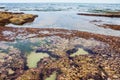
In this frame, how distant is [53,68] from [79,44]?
640 cm

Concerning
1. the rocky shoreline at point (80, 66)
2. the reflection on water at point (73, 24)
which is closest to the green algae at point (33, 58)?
the rocky shoreline at point (80, 66)

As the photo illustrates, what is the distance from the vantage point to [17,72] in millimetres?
10633

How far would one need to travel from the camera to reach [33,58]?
13.2 metres

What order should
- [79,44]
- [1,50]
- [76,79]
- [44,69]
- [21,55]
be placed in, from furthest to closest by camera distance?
1. [79,44]
2. [1,50]
3. [21,55]
4. [44,69]
5. [76,79]

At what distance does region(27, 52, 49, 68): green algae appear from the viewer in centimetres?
1196

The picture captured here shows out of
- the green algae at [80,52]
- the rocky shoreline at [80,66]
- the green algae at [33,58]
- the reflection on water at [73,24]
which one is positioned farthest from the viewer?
the reflection on water at [73,24]

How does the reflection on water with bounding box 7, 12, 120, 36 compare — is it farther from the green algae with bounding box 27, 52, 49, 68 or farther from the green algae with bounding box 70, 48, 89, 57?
the green algae with bounding box 27, 52, 49, 68

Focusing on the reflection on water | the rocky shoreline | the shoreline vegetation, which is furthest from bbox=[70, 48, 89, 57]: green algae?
the reflection on water

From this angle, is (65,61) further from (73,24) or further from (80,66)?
(73,24)

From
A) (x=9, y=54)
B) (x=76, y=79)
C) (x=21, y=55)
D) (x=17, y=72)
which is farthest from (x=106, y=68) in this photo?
(x=9, y=54)

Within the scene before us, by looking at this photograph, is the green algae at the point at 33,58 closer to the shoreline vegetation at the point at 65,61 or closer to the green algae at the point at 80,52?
the shoreline vegetation at the point at 65,61

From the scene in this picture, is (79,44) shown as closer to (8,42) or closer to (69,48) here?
(69,48)

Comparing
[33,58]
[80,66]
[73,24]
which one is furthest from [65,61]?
[73,24]

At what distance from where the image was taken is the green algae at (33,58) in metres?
12.0
